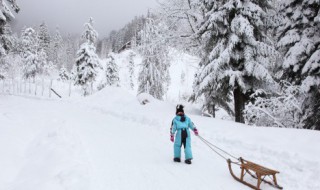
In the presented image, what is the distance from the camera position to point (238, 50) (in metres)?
12.8

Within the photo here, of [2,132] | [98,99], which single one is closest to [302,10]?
[2,132]

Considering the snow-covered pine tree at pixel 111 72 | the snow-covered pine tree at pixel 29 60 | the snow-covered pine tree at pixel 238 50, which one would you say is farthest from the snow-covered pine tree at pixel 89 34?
the snow-covered pine tree at pixel 238 50

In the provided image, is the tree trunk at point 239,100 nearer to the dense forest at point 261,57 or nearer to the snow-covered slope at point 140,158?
the dense forest at point 261,57

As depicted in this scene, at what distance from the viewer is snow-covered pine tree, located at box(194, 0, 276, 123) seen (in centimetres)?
1217

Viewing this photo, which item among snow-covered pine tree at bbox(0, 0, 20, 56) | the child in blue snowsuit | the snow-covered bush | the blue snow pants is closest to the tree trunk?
the snow-covered bush

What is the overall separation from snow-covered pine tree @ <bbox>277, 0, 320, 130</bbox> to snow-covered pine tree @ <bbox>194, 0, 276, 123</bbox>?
3.01 feet

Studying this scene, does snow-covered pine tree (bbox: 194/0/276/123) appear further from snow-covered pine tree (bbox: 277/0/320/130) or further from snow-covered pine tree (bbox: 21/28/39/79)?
snow-covered pine tree (bbox: 21/28/39/79)

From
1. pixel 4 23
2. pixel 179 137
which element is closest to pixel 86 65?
pixel 4 23

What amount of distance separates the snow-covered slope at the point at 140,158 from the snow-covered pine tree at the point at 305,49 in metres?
2.68

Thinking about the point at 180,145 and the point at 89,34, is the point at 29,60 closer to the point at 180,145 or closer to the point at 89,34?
the point at 89,34

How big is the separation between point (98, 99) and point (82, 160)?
58.9ft

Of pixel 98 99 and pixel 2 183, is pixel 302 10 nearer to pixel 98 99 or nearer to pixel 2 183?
pixel 2 183

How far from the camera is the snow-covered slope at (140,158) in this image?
6.21 m

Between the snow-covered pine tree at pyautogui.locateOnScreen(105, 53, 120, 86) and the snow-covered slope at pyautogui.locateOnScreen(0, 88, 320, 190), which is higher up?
the snow-covered pine tree at pyautogui.locateOnScreen(105, 53, 120, 86)
